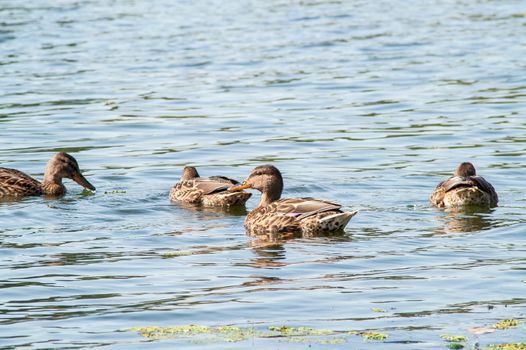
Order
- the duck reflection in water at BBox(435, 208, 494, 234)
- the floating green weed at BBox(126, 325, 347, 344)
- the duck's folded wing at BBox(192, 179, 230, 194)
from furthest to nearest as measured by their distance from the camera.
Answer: the duck's folded wing at BBox(192, 179, 230, 194), the duck reflection in water at BBox(435, 208, 494, 234), the floating green weed at BBox(126, 325, 347, 344)

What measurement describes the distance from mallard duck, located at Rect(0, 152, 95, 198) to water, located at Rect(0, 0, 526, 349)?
1.12 feet

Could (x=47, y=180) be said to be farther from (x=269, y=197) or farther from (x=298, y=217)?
(x=298, y=217)

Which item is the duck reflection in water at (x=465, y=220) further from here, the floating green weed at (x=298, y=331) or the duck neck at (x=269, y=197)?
the floating green weed at (x=298, y=331)

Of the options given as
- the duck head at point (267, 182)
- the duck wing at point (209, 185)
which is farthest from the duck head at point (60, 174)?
the duck head at point (267, 182)

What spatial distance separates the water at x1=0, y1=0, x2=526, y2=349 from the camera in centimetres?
1078

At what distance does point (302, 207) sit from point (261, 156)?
5228 mm

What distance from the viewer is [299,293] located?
11.3 meters

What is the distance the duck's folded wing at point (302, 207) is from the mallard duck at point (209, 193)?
1635 mm

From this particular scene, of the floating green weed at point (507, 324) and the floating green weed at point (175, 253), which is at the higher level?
the floating green weed at point (175, 253)

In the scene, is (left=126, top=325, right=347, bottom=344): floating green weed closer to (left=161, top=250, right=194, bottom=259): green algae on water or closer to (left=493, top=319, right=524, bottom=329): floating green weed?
(left=493, top=319, right=524, bottom=329): floating green weed

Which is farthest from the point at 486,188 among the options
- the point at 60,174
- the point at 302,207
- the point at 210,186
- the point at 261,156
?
the point at 60,174

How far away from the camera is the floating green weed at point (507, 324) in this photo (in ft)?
32.2

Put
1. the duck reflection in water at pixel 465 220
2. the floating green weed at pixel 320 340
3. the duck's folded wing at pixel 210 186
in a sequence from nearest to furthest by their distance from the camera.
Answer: the floating green weed at pixel 320 340, the duck reflection in water at pixel 465 220, the duck's folded wing at pixel 210 186

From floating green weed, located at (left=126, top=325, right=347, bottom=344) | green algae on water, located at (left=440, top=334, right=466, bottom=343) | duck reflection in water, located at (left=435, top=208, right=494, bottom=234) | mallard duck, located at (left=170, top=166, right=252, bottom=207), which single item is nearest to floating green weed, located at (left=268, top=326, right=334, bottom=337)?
floating green weed, located at (left=126, top=325, right=347, bottom=344)
